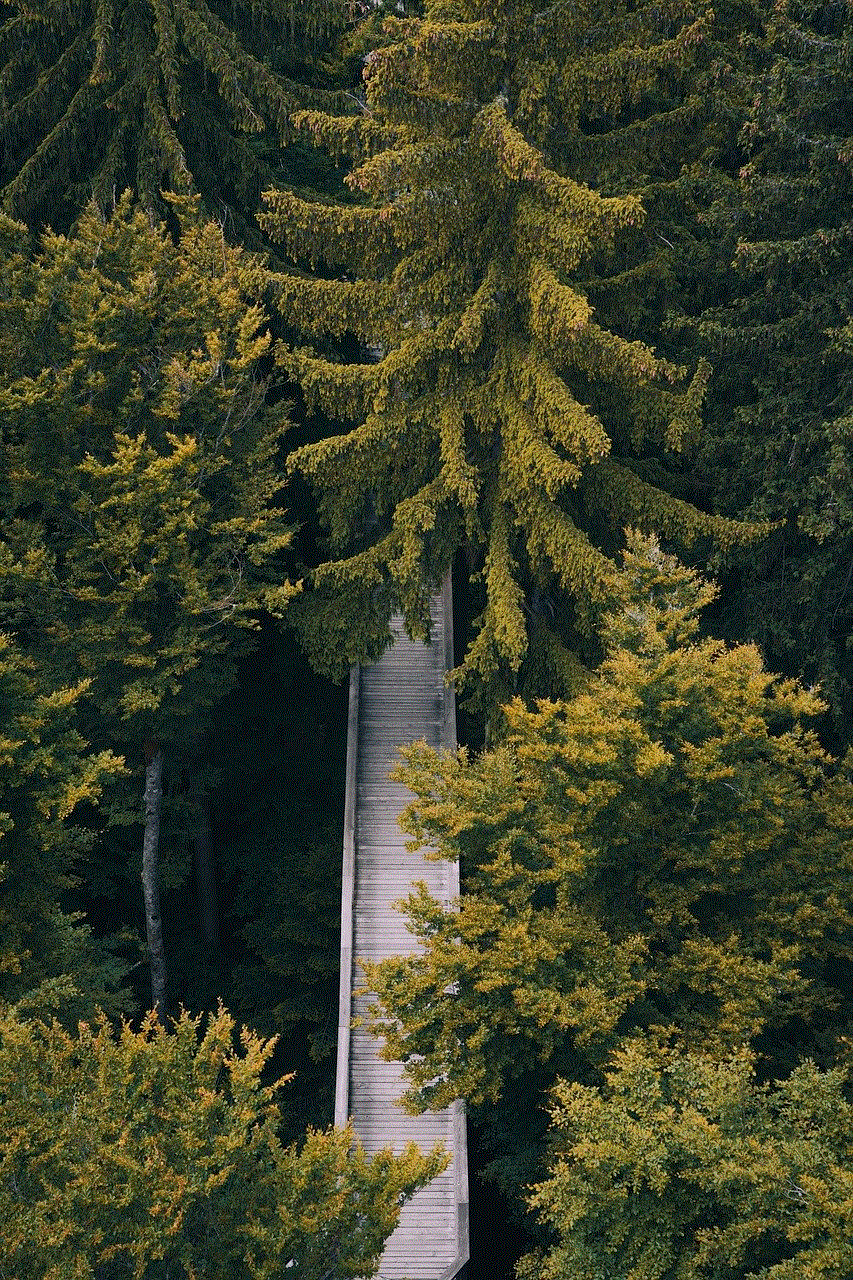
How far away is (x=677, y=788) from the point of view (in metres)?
18.8

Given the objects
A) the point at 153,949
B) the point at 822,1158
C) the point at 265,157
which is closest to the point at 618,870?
the point at 822,1158

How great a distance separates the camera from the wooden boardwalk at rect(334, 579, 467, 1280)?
762 inches

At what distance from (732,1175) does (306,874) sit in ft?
43.2

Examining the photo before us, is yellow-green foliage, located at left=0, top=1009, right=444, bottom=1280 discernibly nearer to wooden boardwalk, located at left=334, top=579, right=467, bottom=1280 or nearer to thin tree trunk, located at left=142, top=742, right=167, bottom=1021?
wooden boardwalk, located at left=334, top=579, right=467, bottom=1280

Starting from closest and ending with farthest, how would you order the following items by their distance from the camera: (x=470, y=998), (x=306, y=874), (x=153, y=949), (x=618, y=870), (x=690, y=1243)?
(x=690, y=1243) → (x=470, y=998) → (x=618, y=870) → (x=153, y=949) → (x=306, y=874)

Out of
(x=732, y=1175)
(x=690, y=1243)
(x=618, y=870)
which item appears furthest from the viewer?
(x=618, y=870)

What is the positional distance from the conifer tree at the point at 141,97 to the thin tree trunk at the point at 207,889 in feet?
42.4

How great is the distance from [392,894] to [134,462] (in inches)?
349

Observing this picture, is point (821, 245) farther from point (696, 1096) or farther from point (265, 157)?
point (696, 1096)

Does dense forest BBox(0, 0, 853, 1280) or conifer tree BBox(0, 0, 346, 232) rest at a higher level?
conifer tree BBox(0, 0, 346, 232)

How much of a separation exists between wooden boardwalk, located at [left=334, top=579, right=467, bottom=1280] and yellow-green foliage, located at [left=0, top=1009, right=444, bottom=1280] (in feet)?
14.4

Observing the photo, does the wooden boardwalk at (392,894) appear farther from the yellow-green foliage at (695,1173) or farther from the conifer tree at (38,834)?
the conifer tree at (38,834)

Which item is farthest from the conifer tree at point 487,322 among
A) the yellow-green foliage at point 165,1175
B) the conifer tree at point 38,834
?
the yellow-green foliage at point 165,1175

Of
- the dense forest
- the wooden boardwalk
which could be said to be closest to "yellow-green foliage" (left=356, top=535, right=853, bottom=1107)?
the dense forest
